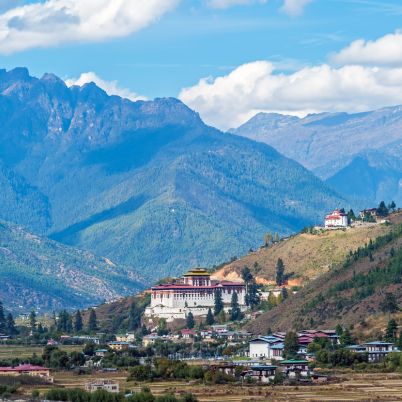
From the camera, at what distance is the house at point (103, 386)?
148 m

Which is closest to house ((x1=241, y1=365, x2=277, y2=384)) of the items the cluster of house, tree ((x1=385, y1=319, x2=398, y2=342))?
the cluster of house

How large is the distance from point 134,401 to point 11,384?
26.4 meters

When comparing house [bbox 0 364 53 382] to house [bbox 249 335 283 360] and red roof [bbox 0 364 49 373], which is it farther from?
house [bbox 249 335 283 360]

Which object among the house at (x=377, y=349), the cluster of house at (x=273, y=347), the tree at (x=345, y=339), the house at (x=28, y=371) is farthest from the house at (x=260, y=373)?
the tree at (x=345, y=339)

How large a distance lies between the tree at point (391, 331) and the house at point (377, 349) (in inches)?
64.1

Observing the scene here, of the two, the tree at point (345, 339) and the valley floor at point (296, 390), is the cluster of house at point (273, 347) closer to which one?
the tree at point (345, 339)

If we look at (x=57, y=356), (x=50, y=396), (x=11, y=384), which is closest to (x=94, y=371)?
(x=57, y=356)

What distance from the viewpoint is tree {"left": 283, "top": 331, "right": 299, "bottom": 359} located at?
190238 mm

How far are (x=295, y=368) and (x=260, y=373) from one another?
7.02 m

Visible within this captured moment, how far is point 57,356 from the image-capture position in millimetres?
186250

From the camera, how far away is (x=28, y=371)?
173000 millimetres

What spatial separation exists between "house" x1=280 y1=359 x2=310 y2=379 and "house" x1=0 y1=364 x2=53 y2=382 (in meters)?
24.1

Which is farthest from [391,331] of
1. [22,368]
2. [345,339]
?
[22,368]

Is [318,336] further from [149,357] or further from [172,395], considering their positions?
[172,395]
